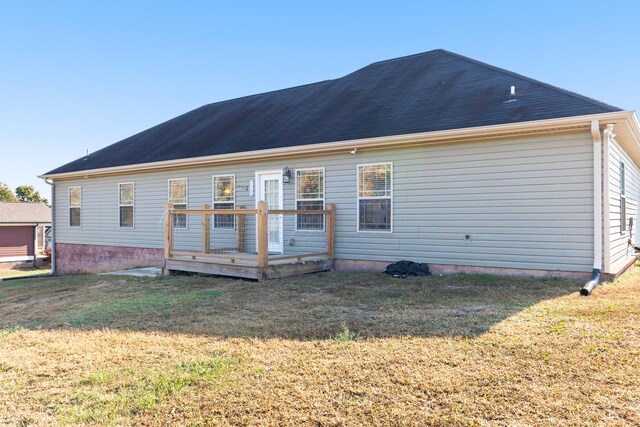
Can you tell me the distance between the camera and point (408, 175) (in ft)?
26.6

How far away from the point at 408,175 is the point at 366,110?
2215mm

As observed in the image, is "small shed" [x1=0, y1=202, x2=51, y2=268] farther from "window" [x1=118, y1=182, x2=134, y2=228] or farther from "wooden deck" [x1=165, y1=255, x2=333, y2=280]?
"wooden deck" [x1=165, y1=255, x2=333, y2=280]

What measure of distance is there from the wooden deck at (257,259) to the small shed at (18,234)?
22.3 metres

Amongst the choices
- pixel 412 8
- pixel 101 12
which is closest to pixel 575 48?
pixel 412 8

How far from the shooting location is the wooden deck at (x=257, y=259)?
7.43 m

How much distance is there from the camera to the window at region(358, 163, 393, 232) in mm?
8391

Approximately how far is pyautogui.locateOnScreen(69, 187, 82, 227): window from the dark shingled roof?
740 millimetres

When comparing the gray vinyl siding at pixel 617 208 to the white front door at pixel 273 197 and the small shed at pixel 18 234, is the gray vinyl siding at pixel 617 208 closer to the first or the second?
the white front door at pixel 273 197

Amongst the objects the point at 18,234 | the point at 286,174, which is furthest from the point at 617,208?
the point at 18,234

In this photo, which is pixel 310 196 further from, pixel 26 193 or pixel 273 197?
pixel 26 193

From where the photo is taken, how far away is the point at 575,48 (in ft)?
52.5

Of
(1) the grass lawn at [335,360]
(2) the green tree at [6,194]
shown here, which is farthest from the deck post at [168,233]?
(2) the green tree at [6,194]

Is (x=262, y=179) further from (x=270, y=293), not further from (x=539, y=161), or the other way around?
(x=539, y=161)

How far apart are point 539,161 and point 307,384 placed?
5757 millimetres
